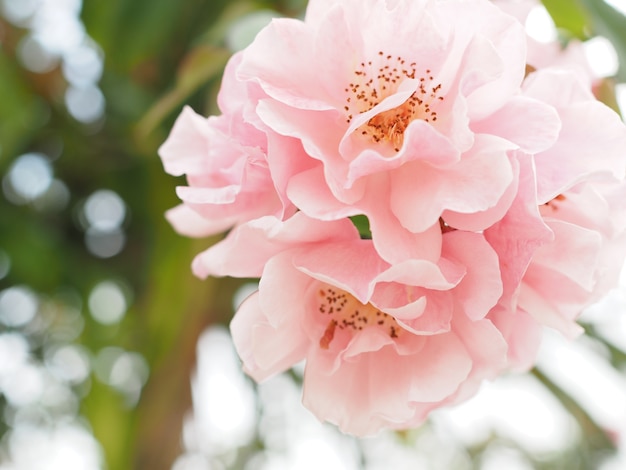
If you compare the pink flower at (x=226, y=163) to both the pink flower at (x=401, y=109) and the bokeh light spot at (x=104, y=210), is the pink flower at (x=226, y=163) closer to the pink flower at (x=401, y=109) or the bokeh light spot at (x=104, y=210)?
the pink flower at (x=401, y=109)

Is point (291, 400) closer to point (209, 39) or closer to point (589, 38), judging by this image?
point (209, 39)

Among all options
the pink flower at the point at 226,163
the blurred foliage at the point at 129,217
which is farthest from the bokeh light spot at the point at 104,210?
the pink flower at the point at 226,163

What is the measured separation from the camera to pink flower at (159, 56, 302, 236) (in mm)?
249

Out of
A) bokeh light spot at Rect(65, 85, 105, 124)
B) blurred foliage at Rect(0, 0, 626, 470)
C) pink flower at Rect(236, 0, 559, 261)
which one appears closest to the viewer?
pink flower at Rect(236, 0, 559, 261)

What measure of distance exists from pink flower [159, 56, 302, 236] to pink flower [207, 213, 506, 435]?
0.05 feet

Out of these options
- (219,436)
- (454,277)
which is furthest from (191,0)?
(219,436)

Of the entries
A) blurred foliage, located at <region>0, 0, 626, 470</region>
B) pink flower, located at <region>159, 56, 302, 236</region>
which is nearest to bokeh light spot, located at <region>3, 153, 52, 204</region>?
blurred foliage, located at <region>0, 0, 626, 470</region>

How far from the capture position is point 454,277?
0.77ft

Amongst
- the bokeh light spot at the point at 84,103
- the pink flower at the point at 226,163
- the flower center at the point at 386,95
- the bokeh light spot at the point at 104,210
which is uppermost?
the flower center at the point at 386,95

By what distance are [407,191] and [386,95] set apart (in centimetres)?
4

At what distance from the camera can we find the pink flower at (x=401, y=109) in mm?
229

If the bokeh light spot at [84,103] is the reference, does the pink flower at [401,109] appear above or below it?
above

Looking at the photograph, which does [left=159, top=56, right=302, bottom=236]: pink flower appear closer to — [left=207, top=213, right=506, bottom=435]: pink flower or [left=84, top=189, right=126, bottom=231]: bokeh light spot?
[left=207, top=213, right=506, bottom=435]: pink flower

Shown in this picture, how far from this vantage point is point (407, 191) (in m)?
0.24
